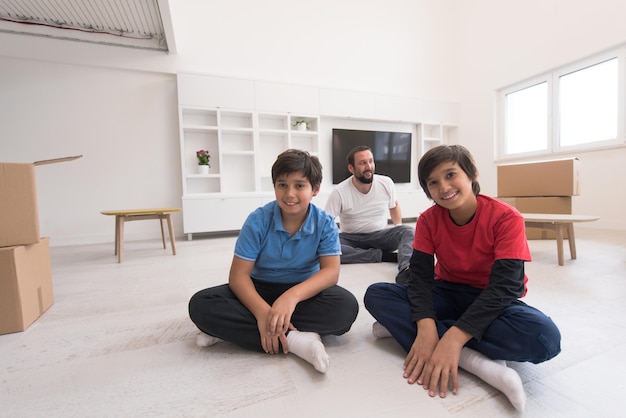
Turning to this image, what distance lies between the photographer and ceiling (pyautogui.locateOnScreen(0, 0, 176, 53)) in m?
2.84

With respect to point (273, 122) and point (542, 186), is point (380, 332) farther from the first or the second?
point (273, 122)

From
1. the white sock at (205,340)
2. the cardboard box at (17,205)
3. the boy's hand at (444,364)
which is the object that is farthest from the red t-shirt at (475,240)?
the cardboard box at (17,205)

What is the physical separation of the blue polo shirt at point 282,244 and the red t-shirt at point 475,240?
0.31 meters

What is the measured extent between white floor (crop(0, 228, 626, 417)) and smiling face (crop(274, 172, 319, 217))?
46cm

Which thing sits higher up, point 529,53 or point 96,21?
point 96,21

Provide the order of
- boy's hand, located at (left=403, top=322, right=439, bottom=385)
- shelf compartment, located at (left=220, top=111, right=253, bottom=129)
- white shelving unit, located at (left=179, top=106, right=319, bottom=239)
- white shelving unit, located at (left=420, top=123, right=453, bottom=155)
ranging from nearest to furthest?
boy's hand, located at (left=403, top=322, right=439, bottom=385) → white shelving unit, located at (left=179, top=106, right=319, bottom=239) → shelf compartment, located at (left=220, top=111, right=253, bottom=129) → white shelving unit, located at (left=420, top=123, right=453, bottom=155)

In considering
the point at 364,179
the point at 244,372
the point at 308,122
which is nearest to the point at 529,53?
the point at 308,122

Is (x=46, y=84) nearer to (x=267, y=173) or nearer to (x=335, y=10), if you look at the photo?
(x=267, y=173)

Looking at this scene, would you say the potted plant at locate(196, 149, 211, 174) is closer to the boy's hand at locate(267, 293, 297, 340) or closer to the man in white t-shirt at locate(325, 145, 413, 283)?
the man in white t-shirt at locate(325, 145, 413, 283)

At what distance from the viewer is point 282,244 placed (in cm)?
100

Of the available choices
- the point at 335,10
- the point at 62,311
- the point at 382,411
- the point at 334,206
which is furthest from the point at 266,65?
the point at 382,411

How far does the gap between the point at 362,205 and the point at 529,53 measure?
385cm

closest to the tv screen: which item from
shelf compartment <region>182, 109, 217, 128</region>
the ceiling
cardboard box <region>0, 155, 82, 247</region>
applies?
shelf compartment <region>182, 109, 217, 128</region>

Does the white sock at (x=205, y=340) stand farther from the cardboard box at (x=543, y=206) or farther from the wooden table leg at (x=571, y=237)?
the cardboard box at (x=543, y=206)
